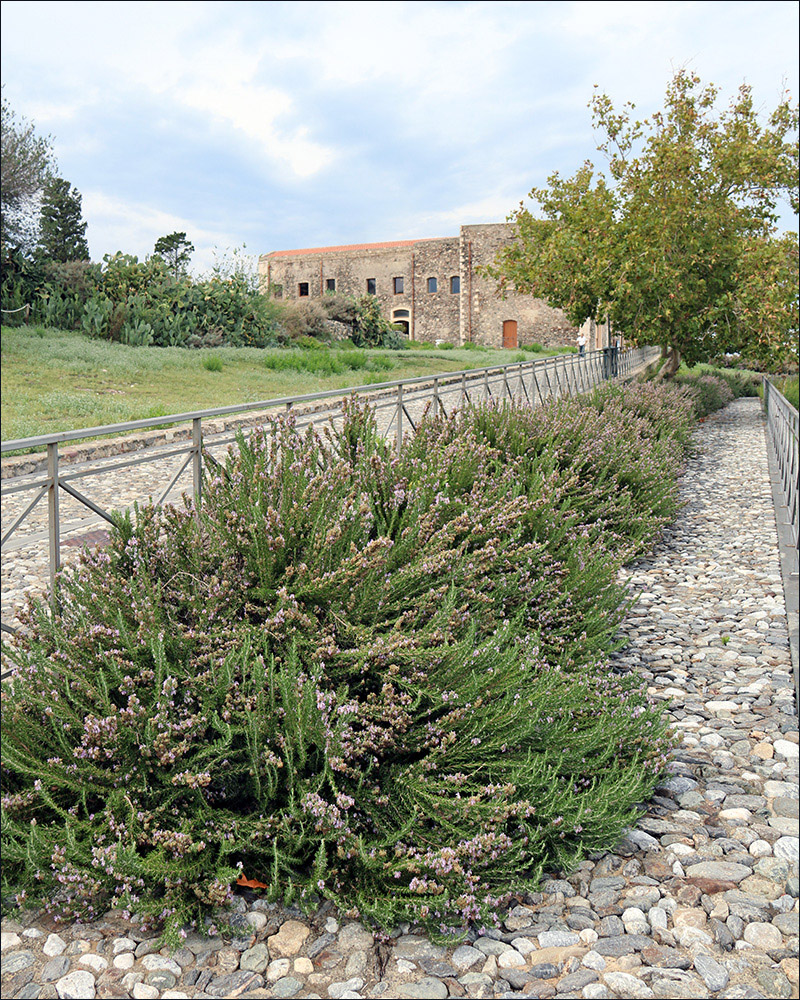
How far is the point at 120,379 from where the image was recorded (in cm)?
1402

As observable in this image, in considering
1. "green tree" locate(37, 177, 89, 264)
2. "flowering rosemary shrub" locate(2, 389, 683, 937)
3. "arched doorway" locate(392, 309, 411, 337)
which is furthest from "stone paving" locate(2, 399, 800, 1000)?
"arched doorway" locate(392, 309, 411, 337)

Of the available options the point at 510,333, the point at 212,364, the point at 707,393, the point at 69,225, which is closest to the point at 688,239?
the point at 707,393

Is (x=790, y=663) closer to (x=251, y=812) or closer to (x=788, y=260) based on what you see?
(x=251, y=812)

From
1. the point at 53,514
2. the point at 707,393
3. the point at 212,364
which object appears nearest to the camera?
the point at 53,514

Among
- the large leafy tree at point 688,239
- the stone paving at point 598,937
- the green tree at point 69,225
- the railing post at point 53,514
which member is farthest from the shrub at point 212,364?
the green tree at point 69,225

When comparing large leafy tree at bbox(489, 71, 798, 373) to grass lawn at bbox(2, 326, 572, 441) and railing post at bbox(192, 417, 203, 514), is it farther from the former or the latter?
railing post at bbox(192, 417, 203, 514)

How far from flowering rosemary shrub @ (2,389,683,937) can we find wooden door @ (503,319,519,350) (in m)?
41.9

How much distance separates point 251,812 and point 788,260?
17509 millimetres

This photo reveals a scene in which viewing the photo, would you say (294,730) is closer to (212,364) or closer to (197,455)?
(197,455)

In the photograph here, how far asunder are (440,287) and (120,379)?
34739mm

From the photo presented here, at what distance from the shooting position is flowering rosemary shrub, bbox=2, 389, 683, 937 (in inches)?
101

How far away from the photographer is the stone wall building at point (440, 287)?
4353 centimetres

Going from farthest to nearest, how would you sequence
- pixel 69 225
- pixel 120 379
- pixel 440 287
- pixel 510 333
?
1. pixel 440 287
2. pixel 510 333
3. pixel 69 225
4. pixel 120 379

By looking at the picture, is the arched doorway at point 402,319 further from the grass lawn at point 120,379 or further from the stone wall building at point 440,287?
the grass lawn at point 120,379
